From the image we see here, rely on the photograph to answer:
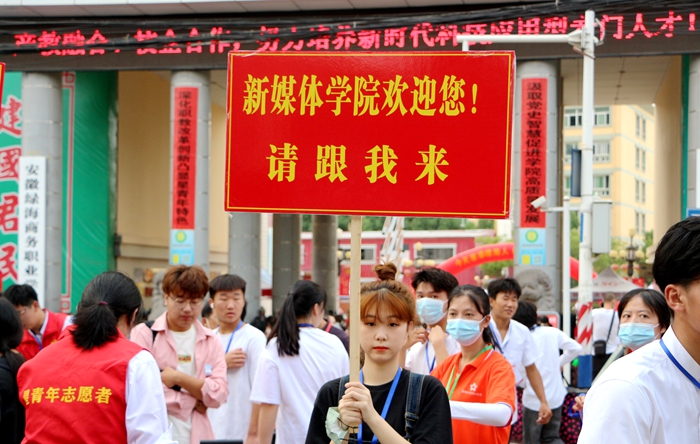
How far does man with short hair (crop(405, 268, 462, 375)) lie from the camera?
5.57 m

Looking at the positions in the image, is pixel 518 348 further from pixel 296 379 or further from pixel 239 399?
pixel 296 379

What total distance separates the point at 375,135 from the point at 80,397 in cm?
154

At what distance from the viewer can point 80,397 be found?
354cm

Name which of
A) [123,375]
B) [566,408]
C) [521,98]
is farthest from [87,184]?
[123,375]

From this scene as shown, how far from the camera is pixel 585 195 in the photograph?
12.7 m

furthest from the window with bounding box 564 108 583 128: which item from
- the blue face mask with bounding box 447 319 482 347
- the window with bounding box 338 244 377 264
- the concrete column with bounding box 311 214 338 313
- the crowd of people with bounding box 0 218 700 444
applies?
the blue face mask with bounding box 447 319 482 347

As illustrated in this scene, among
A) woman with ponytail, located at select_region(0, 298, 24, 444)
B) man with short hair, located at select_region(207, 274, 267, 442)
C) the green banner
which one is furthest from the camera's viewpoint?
the green banner

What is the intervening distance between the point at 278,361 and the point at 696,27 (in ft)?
52.5

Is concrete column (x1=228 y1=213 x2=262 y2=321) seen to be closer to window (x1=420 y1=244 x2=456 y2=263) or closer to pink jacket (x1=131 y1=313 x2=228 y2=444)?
pink jacket (x1=131 y1=313 x2=228 y2=444)

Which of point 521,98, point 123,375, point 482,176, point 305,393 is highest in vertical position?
point 521,98

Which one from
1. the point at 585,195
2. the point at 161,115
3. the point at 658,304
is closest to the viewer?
the point at 658,304

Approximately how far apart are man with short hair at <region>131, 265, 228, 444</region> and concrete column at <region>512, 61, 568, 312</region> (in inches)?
582

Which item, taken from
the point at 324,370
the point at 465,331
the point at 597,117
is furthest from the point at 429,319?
the point at 597,117

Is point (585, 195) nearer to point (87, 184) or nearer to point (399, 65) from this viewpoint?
point (399, 65)
